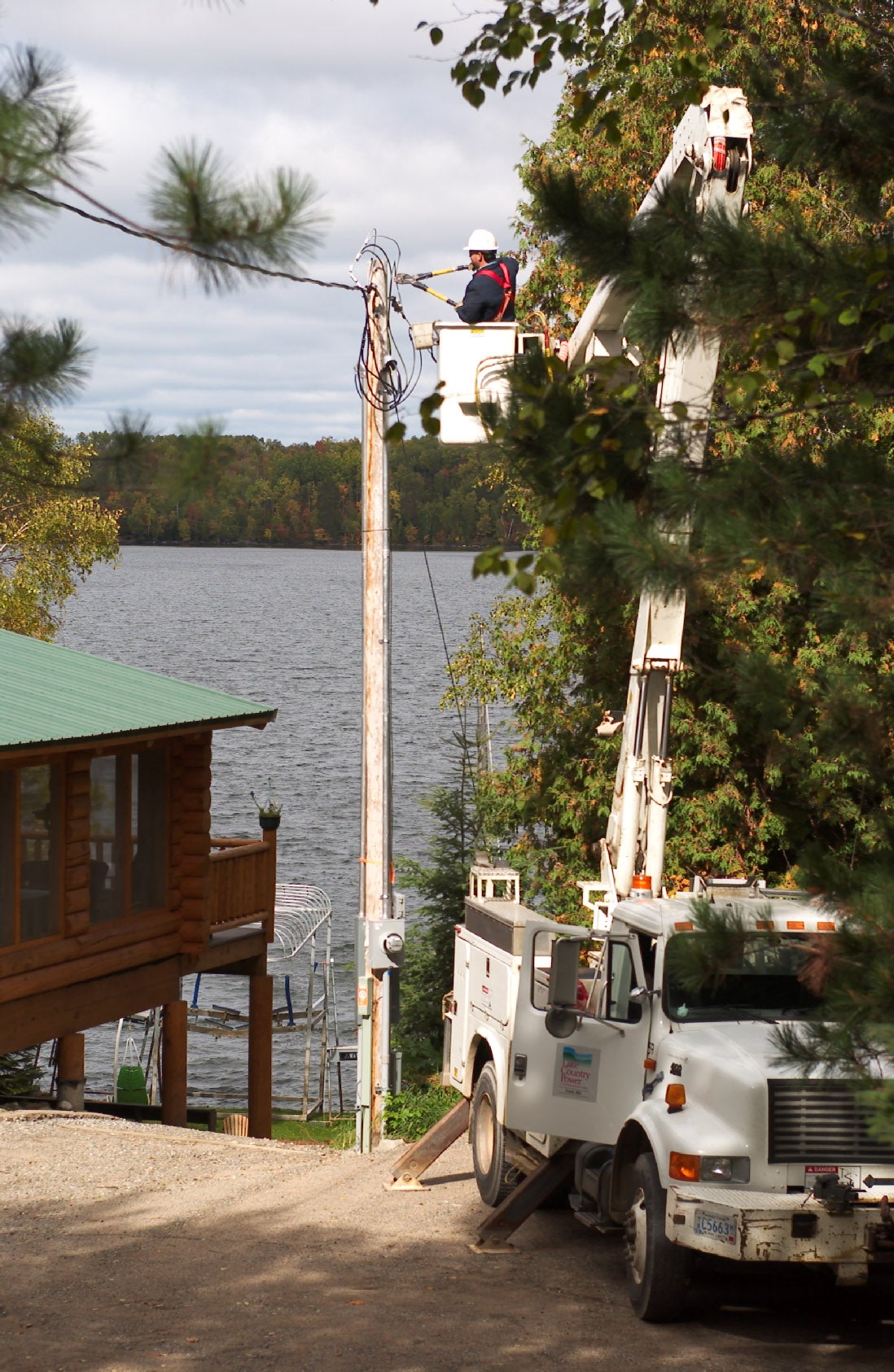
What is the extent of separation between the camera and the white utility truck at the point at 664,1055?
26.3 feet

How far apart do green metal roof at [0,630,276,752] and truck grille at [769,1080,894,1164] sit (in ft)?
28.6

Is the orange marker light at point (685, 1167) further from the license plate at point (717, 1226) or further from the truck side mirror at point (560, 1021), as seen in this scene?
the truck side mirror at point (560, 1021)

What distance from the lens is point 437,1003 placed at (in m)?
24.6

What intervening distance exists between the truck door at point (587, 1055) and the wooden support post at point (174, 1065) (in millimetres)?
9519

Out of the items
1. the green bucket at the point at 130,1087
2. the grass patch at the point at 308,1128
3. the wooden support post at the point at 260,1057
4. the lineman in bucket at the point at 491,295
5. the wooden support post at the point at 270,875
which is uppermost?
the lineman in bucket at the point at 491,295

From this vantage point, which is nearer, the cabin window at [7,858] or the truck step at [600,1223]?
the truck step at [600,1223]

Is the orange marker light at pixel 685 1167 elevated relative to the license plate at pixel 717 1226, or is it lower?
elevated

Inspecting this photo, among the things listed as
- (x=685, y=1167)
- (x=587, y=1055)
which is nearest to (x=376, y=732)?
(x=587, y=1055)

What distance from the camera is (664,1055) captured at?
8.75 m

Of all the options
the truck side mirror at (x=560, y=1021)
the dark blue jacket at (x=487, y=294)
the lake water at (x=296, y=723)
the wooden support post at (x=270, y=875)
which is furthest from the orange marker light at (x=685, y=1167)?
the lake water at (x=296, y=723)

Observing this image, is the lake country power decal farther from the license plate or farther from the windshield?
the license plate

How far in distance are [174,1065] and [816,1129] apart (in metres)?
12.3

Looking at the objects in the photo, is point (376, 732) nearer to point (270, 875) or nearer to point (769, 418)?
point (270, 875)

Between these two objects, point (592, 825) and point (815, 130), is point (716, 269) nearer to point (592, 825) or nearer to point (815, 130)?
point (815, 130)
